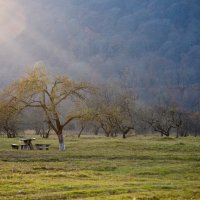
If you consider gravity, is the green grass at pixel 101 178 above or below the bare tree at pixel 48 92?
below

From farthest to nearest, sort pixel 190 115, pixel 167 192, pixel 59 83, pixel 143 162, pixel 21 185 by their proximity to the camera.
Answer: pixel 190 115
pixel 59 83
pixel 143 162
pixel 21 185
pixel 167 192

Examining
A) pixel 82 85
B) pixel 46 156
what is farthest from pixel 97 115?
pixel 46 156

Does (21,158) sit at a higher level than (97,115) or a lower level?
lower

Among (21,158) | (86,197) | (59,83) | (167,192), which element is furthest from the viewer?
(59,83)

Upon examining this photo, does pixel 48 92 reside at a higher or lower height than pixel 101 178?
higher

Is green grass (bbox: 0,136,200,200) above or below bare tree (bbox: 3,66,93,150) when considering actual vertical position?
below

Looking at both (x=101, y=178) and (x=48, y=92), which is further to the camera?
(x=48, y=92)

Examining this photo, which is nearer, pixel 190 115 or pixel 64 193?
pixel 64 193

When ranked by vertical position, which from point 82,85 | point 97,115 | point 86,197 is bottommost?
point 86,197

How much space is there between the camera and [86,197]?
2017cm

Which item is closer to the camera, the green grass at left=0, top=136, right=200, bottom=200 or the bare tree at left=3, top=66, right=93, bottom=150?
the green grass at left=0, top=136, right=200, bottom=200

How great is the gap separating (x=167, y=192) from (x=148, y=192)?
926mm

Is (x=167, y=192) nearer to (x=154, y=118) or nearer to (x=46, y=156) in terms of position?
(x=46, y=156)

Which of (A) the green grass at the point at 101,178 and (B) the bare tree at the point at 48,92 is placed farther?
(B) the bare tree at the point at 48,92
